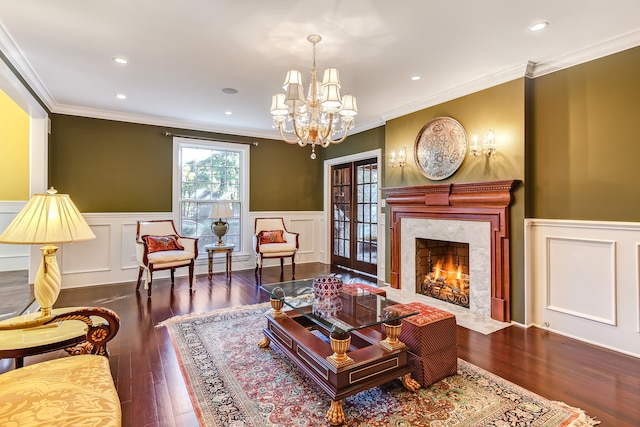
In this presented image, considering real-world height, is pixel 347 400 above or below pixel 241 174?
below

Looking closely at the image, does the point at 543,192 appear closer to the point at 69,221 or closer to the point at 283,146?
the point at 69,221

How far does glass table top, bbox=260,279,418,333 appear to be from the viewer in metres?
2.09

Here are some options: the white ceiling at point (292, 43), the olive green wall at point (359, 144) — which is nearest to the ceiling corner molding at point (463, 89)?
the white ceiling at point (292, 43)

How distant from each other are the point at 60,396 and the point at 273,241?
14.3 ft

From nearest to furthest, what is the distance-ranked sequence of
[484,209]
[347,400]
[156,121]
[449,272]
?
[347,400]
[484,209]
[449,272]
[156,121]

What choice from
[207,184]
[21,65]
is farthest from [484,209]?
[21,65]

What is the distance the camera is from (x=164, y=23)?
249cm

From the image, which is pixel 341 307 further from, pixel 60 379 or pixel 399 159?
pixel 399 159

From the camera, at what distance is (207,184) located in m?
5.80

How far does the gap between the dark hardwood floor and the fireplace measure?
2.72 ft

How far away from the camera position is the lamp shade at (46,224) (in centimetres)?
175

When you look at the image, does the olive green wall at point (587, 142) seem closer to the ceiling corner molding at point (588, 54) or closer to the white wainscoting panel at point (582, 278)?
the ceiling corner molding at point (588, 54)

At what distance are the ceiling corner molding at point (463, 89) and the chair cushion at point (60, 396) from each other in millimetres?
4078

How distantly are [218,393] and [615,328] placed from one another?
3264 millimetres
